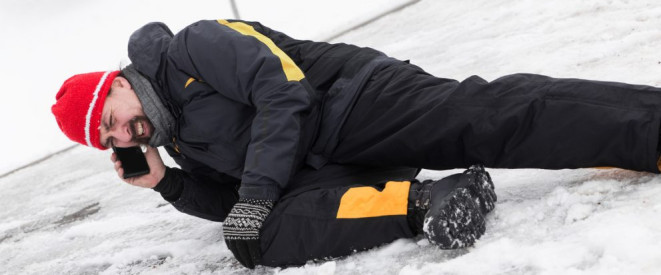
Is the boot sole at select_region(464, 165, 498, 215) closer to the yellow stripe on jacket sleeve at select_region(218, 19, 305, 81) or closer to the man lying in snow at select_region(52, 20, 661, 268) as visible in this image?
the man lying in snow at select_region(52, 20, 661, 268)

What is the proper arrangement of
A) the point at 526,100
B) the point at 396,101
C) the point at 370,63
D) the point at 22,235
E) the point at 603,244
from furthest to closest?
1. the point at 22,235
2. the point at 370,63
3. the point at 396,101
4. the point at 526,100
5. the point at 603,244

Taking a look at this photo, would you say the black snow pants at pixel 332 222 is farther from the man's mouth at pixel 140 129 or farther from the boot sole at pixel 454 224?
the man's mouth at pixel 140 129

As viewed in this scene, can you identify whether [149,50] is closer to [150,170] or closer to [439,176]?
[150,170]

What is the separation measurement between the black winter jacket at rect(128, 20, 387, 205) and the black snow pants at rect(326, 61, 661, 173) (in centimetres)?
11

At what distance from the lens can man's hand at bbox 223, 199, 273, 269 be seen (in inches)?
70.4

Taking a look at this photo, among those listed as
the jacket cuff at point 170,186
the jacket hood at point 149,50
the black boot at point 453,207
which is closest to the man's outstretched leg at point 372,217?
the black boot at point 453,207

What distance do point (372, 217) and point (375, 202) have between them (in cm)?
4

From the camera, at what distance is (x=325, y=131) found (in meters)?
2.06

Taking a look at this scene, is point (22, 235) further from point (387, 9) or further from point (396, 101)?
point (387, 9)

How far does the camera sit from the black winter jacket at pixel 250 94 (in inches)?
73.5

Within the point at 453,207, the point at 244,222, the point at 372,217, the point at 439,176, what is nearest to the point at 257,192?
the point at 244,222

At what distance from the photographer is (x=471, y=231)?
1.62 metres

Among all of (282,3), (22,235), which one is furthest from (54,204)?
(282,3)

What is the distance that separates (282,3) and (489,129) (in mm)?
6890
